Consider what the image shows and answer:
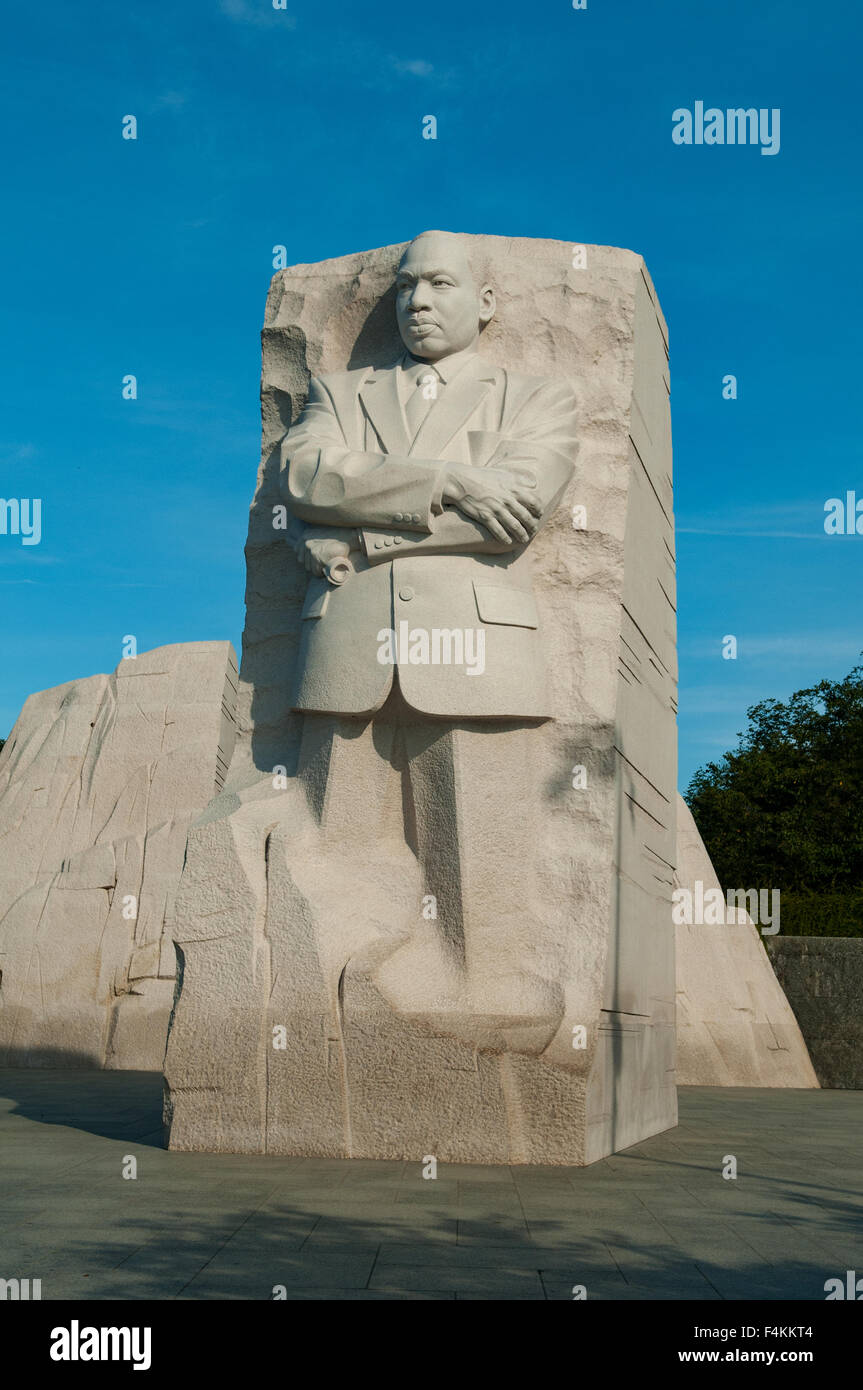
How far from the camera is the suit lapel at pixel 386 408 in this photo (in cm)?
610

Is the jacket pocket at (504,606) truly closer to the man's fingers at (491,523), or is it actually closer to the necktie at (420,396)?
the man's fingers at (491,523)

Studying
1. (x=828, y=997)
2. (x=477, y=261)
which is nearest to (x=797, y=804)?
(x=828, y=997)

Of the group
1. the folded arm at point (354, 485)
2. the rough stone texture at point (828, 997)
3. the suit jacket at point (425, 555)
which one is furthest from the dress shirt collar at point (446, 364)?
the rough stone texture at point (828, 997)

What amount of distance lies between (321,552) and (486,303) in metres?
Result: 1.62

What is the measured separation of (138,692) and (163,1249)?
10.4 metres

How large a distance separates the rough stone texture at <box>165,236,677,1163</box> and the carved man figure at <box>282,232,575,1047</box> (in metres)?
0.08

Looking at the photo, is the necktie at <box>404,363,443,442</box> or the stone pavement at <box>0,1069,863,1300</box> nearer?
the stone pavement at <box>0,1069,863,1300</box>

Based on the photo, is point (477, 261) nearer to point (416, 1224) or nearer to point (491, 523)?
point (491, 523)

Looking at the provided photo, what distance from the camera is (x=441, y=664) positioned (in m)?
5.72

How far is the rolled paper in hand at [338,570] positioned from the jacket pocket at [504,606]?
0.62m

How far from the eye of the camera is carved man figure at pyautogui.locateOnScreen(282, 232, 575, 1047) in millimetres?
5680

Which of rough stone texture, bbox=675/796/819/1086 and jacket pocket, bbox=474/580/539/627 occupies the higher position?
jacket pocket, bbox=474/580/539/627

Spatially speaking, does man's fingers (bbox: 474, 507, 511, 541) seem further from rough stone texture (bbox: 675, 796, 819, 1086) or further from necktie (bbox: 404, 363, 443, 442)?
rough stone texture (bbox: 675, 796, 819, 1086)

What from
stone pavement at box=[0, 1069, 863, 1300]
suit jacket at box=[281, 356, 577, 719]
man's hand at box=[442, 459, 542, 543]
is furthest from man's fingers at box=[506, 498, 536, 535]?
stone pavement at box=[0, 1069, 863, 1300]
